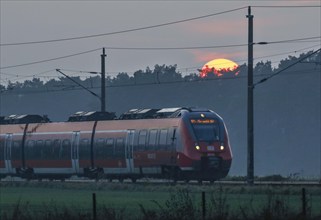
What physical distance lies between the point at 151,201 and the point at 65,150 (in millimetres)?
26926

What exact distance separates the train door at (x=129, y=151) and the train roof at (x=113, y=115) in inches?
45.3

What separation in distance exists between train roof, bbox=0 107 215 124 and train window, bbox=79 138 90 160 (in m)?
1.65

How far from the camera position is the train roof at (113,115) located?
6128 centimetres

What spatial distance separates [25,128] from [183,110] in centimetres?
1521

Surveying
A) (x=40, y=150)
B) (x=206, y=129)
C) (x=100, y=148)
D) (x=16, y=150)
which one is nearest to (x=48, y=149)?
(x=40, y=150)

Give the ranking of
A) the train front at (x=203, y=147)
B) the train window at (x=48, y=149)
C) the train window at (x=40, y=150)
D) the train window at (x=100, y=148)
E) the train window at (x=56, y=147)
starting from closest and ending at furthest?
the train front at (x=203, y=147)
the train window at (x=100, y=148)
the train window at (x=56, y=147)
the train window at (x=48, y=149)
the train window at (x=40, y=150)

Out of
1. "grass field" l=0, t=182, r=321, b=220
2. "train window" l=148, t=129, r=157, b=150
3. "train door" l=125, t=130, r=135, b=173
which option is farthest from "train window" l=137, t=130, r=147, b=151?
"grass field" l=0, t=182, r=321, b=220

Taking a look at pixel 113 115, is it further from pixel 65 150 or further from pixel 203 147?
pixel 203 147

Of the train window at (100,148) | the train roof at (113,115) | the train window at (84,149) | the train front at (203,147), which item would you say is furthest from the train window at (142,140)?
the train window at (84,149)

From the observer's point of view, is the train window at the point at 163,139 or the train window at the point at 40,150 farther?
the train window at the point at 40,150

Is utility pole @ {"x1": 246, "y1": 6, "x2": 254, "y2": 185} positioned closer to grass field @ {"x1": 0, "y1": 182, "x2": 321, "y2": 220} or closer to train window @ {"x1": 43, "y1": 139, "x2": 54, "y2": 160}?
grass field @ {"x1": 0, "y1": 182, "x2": 321, "y2": 220}

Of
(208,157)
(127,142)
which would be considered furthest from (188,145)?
(127,142)

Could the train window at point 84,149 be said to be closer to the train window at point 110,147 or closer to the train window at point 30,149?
the train window at point 110,147

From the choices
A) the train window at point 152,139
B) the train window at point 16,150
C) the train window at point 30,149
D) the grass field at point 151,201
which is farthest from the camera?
the train window at point 16,150
